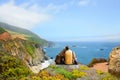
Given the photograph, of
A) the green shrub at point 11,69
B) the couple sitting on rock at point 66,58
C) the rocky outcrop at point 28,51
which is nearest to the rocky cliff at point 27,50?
the rocky outcrop at point 28,51

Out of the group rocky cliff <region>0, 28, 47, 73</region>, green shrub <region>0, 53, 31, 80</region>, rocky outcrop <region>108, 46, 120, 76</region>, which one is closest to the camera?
green shrub <region>0, 53, 31, 80</region>

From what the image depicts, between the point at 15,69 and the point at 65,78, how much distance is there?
13.5 ft

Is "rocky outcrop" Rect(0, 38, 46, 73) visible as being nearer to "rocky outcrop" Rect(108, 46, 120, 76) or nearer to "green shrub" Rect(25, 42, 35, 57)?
"green shrub" Rect(25, 42, 35, 57)

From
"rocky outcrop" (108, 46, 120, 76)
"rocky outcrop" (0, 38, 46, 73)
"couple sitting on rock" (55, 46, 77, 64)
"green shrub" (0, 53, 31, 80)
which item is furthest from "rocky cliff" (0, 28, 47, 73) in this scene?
"rocky outcrop" (108, 46, 120, 76)

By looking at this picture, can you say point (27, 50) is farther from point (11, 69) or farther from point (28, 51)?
point (11, 69)

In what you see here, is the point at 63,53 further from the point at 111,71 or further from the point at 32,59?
the point at 32,59

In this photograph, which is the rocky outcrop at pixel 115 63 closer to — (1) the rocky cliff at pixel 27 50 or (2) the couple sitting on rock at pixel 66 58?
(2) the couple sitting on rock at pixel 66 58

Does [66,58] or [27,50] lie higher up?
[66,58]

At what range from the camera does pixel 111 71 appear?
2394 centimetres

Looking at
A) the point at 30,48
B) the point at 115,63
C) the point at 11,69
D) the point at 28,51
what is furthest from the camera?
the point at 30,48

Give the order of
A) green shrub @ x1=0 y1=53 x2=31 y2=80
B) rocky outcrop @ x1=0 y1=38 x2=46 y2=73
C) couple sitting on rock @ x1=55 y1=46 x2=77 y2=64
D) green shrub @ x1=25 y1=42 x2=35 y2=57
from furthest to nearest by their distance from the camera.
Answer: green shrub @ x1=25 y1=42 x2=35 y2=57
rocky outcrop @ x1=0 y1=38 x2=46 y2=73
couple sitting on rock @ x1=55 y1=46 x2=77 y2=64
green shrub @ x1=0 y1=53 x2=31 y2=80

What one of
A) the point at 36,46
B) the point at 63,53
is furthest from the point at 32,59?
the point at 63,53

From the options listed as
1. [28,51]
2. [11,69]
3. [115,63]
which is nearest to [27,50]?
[28,51]

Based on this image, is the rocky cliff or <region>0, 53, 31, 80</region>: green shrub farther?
the rocky cliff
